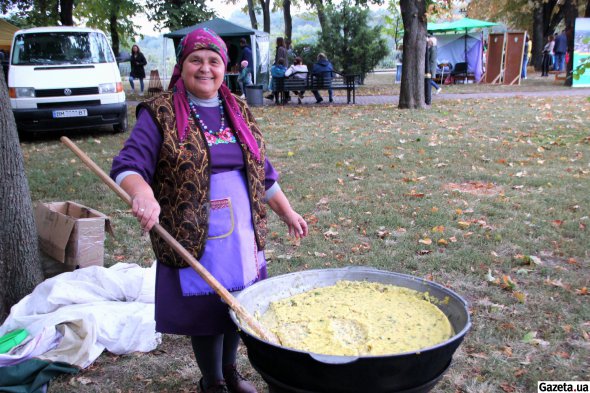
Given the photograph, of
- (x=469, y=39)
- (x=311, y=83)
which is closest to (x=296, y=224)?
(x=311, y=83)

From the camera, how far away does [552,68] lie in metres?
26.6

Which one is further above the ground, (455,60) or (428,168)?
(455,60)

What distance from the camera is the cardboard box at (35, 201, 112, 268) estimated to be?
12.8 feet

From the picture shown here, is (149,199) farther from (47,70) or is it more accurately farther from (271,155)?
(47,70)

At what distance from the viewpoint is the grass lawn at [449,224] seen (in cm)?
314

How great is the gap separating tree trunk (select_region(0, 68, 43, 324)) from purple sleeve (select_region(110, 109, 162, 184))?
5.63 feet

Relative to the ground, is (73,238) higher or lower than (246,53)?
lower

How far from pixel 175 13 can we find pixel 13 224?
2057 centimetres

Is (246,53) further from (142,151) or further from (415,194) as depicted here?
(142,151)

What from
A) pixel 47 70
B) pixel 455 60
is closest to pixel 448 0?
pixel 47 70

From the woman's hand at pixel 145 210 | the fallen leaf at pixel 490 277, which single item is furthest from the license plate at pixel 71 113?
the woman's hand at pixel 145 210

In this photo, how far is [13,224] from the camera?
11.5 ft

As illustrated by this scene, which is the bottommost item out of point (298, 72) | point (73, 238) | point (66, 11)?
point (73, 238)

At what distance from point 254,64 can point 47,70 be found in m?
9.57
